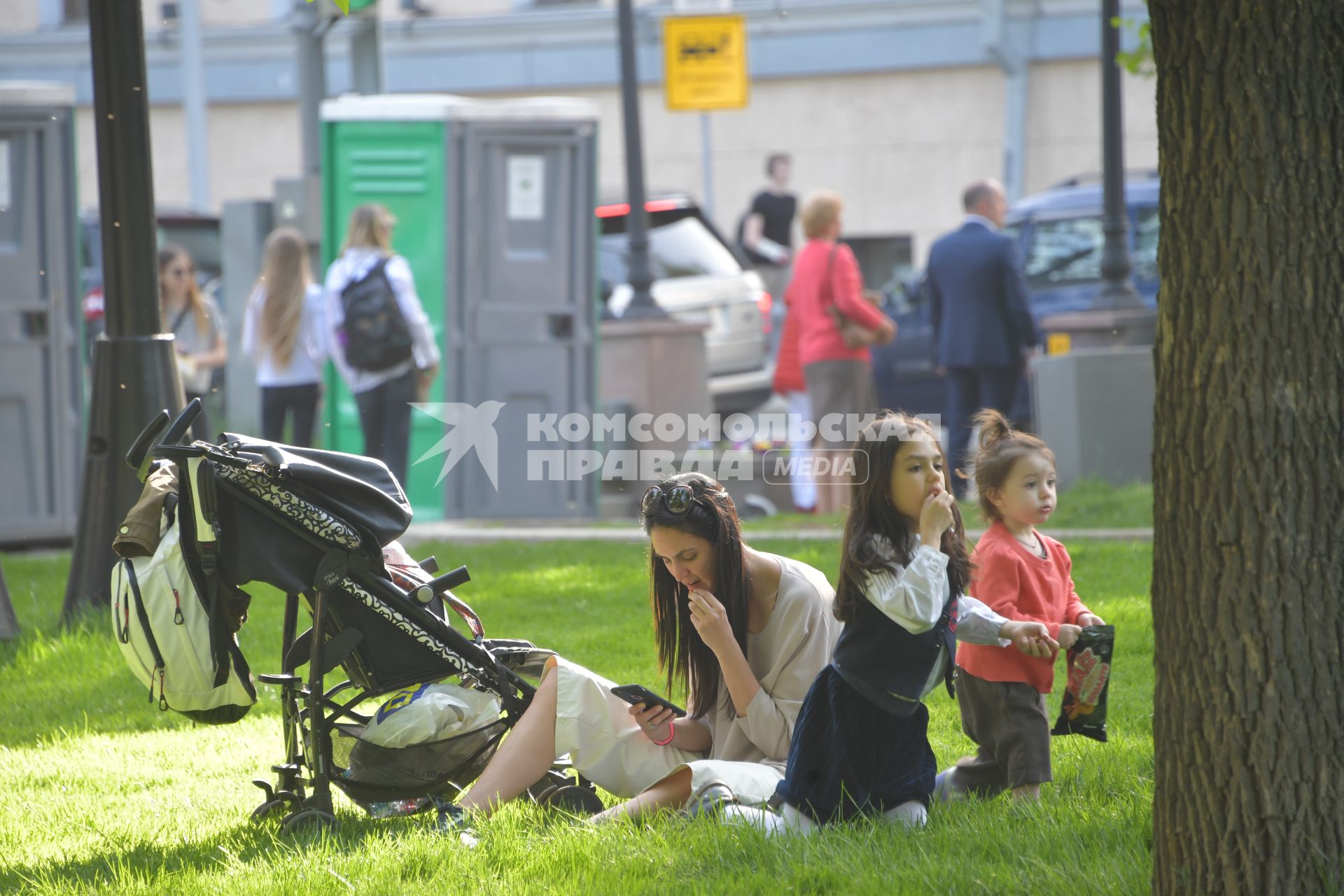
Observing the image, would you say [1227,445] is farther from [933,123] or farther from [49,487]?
Result: [933,123]

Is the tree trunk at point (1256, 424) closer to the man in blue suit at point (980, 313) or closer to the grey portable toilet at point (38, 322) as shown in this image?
the man in blue suit at point (980, 313)

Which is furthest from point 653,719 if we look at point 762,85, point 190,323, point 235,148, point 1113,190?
point 235,148

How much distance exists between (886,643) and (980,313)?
6.09m

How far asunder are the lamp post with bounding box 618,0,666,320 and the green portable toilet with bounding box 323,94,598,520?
0.84 meters

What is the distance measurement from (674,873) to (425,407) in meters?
6.80

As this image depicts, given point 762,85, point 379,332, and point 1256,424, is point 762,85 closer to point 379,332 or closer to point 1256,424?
point 379,332

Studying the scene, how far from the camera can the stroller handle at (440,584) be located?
3.99m

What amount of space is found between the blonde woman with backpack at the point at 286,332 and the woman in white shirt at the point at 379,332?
327 mm

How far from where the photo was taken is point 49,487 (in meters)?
9.30

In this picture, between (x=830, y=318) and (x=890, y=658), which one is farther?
(x=830, y=318)

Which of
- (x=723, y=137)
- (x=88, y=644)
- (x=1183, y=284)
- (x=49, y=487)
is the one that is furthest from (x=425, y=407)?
(x=723, y=137)

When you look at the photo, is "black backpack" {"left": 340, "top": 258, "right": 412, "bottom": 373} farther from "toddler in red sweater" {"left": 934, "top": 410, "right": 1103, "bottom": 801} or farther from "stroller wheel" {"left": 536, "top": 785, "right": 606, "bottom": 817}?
"toddler in red sweater" {"left": 934, "top": 410, "right": 1103, "bottom": 801}

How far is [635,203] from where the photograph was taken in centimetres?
1085
